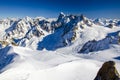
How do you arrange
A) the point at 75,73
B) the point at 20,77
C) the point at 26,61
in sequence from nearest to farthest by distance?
the point at 20,77 → the point at 75,73 → the point at 26,61

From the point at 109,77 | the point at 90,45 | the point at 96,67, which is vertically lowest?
the point at 90,45

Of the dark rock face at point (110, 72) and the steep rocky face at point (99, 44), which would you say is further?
the steep rocky face at point (99, 44)

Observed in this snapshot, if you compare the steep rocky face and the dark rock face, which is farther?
the steep rocky face

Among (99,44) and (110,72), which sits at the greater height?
(110,72)

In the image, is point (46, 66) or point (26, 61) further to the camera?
point (26, 61)

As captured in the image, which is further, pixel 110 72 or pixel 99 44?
pixel 99 44

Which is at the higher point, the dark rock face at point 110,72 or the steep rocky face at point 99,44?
the dark rock face at point 110,72

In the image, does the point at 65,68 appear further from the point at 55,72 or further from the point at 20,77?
the point at 20,77

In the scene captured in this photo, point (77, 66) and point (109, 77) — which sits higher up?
point (109, 77)

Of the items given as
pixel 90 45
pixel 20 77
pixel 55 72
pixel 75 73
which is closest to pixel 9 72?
pixel 20 77

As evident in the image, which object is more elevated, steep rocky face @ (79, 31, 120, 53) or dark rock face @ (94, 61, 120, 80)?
dark rock face @ (94, 61, 120, 80)

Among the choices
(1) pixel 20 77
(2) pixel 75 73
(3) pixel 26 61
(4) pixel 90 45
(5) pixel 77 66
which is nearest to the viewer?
(1) pixel 20 77
